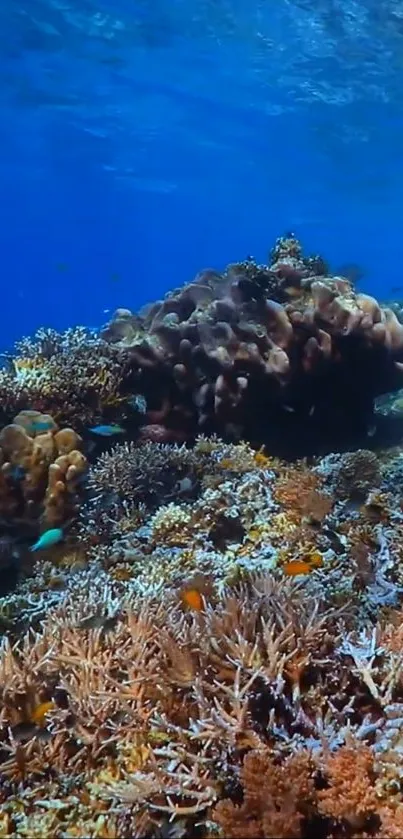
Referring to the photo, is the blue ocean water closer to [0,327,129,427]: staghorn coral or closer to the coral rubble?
[0,327,129,427]: staghorn coral

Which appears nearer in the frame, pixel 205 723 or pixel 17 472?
pixel 205 723

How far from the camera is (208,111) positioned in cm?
2958

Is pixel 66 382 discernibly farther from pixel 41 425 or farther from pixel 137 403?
pixel 41 425

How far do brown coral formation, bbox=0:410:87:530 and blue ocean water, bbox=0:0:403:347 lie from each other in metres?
6.45

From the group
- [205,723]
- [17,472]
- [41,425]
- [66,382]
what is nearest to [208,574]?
[205,723]

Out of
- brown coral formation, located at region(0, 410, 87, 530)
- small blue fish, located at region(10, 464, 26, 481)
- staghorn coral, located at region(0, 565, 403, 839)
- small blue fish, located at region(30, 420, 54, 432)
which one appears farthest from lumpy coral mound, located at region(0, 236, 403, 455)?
staghorn coral, located at region(0, 565, 403, 839)

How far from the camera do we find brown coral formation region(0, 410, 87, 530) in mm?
5633

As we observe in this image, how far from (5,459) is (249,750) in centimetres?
379

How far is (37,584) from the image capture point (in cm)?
508

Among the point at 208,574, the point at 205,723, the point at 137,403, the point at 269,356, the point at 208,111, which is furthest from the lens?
the point at 208,111

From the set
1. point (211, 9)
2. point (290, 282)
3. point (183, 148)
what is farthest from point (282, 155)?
point (290, 282)

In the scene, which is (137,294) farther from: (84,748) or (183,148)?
(84,748)

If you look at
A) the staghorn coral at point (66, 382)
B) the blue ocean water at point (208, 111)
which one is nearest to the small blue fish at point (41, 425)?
the staghorn coral at point (66, 382)

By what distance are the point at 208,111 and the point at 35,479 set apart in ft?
93.1
